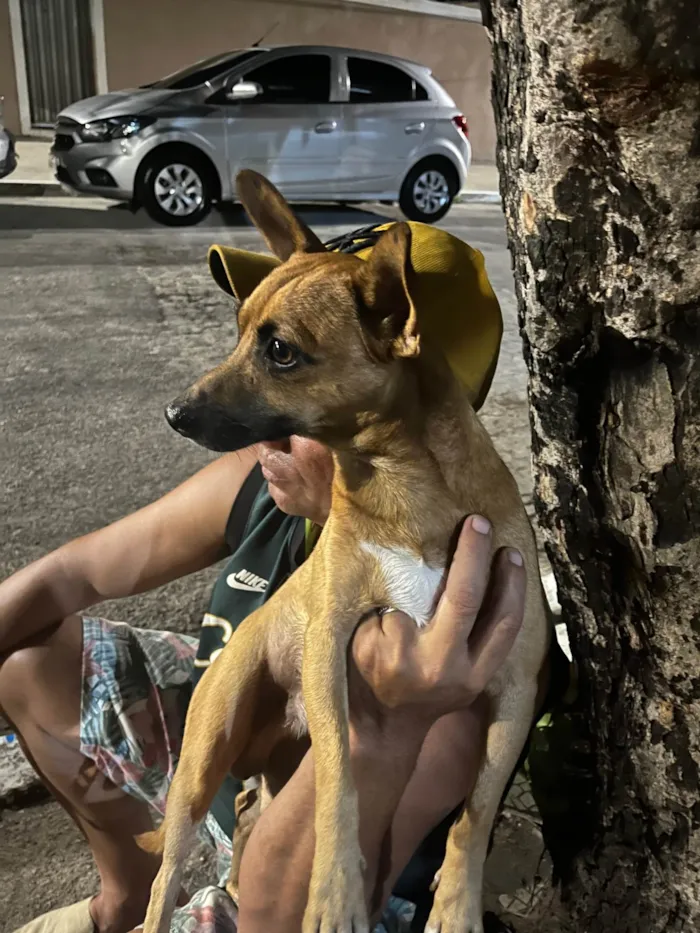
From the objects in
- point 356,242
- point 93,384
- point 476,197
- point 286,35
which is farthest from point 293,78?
point 93,384

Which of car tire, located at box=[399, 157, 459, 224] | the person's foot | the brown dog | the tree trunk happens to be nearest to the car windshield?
car tire, located at box=[399, 157, 459, 224]

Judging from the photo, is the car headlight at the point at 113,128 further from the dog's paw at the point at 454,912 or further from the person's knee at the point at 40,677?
the dog's paw at the point at 454,912

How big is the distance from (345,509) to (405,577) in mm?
73

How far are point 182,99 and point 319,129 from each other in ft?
0.73

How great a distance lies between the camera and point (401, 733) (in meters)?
0.75

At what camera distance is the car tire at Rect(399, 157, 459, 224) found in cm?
131

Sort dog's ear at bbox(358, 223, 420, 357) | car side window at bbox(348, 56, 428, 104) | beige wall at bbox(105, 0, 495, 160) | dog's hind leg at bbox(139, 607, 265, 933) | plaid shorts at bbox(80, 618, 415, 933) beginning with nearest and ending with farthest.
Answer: dog's ear at bbox(358, 223, 420, 357)
dog's hind leg at bbox(139, 607, 265, 933)
plaid shorts at bbox(80, 618, 415, 933)
beige wall at bbox(105, 0, 495, 160)
car side window at bbox(348, 56, 428, 104)

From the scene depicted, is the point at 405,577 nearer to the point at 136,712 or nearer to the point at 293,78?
the point at 136,712

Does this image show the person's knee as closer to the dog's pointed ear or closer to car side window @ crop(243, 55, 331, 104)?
the dog's pointed ear

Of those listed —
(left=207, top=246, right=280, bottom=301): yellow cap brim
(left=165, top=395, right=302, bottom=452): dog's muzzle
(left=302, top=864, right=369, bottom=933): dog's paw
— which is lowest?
(left=302, top=864, right=369, bottom=933): dog's paw

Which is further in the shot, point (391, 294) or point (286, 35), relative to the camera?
point (286, 35)

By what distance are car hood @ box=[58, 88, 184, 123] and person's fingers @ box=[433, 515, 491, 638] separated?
0.94m

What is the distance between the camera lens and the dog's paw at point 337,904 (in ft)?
2.11

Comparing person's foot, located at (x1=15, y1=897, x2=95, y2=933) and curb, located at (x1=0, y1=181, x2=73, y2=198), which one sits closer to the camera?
person's foot, located at (x1=15, y1=897, x2=95, y2=933)
